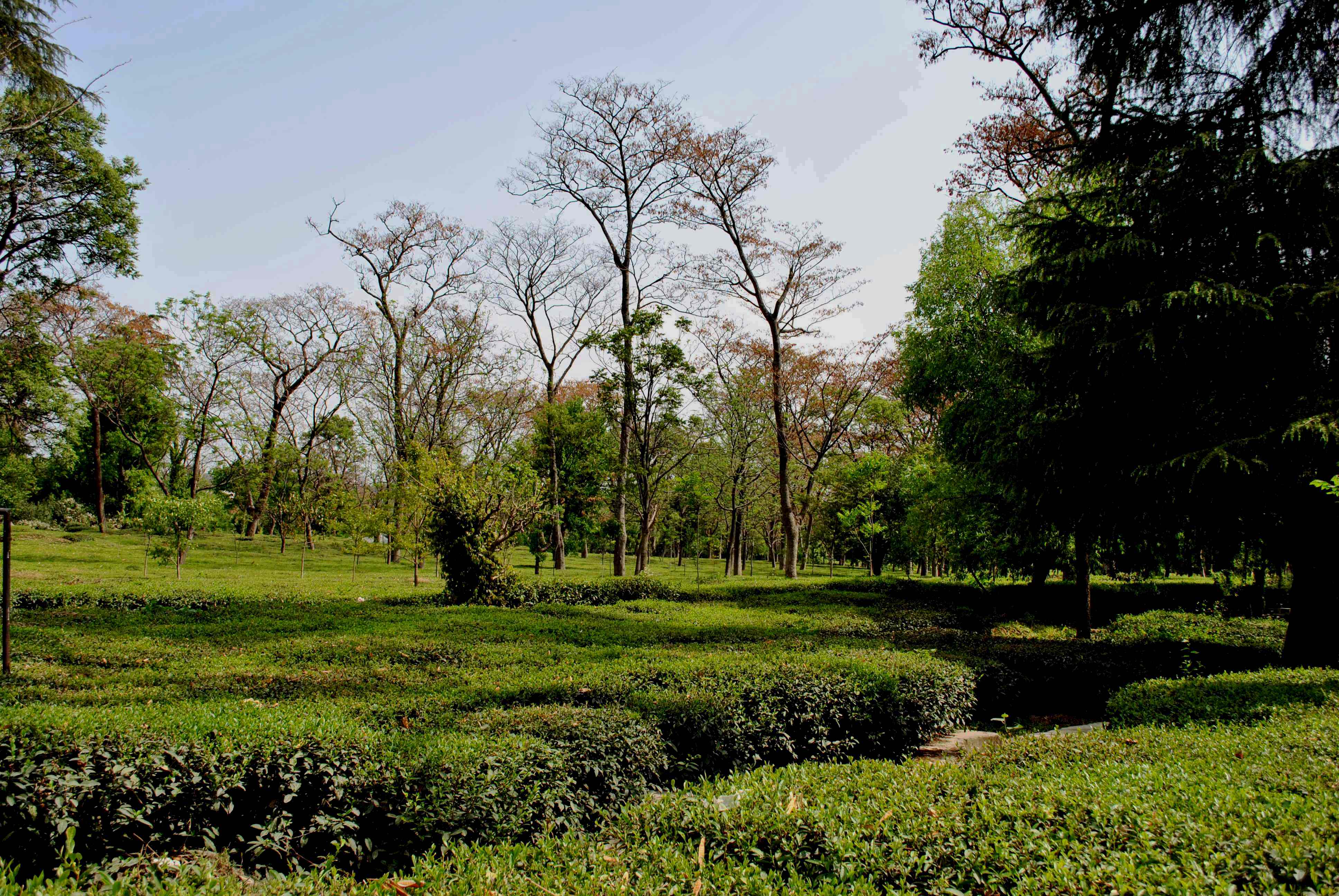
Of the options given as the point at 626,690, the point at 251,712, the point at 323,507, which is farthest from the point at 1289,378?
the point at 323,507

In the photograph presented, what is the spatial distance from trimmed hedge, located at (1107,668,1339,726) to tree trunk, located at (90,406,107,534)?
33.7 m

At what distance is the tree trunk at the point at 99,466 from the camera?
2744cm

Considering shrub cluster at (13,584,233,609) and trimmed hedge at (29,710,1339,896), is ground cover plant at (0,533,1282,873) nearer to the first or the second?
shrub cluster at (13,584,233,609)

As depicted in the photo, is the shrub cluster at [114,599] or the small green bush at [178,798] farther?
the shrub cluster at [114,599]

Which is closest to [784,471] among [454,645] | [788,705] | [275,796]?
[454,645]

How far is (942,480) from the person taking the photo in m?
14.2

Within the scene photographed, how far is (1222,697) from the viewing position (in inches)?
225

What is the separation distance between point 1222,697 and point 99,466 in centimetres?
3671

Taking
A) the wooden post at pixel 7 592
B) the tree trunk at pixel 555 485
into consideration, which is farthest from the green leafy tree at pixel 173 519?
the wooden post at pixel 7 592

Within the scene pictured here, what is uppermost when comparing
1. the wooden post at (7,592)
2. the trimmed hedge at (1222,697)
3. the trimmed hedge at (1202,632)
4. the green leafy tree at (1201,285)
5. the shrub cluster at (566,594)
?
the green leafy tree at (1201,285)

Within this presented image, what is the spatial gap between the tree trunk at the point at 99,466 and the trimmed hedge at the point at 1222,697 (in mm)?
33716

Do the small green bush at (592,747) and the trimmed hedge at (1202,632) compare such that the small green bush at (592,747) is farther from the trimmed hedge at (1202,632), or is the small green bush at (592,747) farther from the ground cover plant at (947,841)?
the trimmed hedge at (1202,632)

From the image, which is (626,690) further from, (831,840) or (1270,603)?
(1270,603)

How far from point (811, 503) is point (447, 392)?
15706mm
